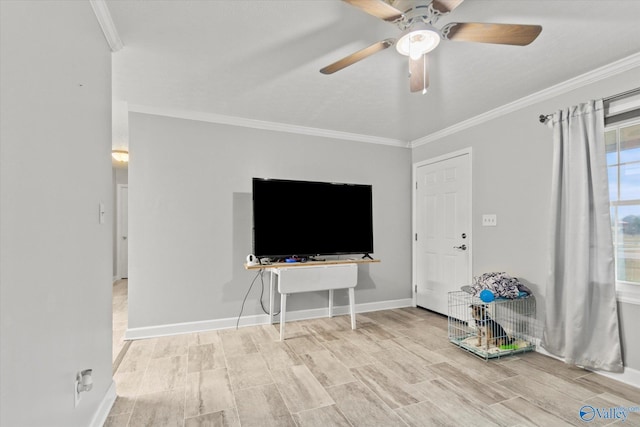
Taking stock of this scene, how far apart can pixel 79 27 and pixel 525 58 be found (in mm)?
2712

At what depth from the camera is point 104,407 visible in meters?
1.84

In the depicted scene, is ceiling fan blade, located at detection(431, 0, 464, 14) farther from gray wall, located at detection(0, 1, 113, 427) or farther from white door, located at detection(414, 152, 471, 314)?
white door, located at detection(414, 152, 471, 314)

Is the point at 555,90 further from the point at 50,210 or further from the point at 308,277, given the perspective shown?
the point at 50,210

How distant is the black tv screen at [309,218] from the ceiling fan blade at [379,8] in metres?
2.10

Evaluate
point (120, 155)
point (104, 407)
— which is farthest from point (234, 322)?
point (120, 155)

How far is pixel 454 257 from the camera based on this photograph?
3711 mm

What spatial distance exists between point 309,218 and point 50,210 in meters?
2.46

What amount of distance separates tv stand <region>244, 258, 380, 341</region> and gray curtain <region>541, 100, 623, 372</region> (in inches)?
70.6

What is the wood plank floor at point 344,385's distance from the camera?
1.86 m

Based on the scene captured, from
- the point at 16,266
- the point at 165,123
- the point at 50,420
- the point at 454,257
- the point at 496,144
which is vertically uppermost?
the point at 165,123

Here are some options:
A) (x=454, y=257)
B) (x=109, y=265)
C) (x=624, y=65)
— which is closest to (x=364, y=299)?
(x=454, y=257)

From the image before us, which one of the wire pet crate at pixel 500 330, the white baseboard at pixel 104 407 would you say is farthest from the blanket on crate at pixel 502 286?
the white baseboard at pixel 104 407

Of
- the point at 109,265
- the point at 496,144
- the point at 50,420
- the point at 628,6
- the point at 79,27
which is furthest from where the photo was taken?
the point at 496,144

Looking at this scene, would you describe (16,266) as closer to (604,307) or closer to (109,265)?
(109,265)
